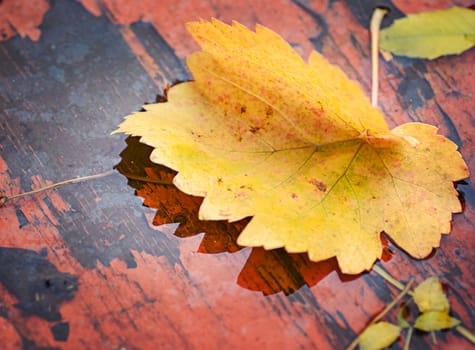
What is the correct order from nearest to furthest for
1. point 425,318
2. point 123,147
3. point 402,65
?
point 425,318 < point 123,147 < point 402,65

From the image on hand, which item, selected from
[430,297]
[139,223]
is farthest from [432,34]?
[139,223]

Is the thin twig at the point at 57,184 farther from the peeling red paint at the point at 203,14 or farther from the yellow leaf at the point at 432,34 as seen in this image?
the yellow leaf at the point at 432,34

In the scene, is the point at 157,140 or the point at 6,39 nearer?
the point at 157,140

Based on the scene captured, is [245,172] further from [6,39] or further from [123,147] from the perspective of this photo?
[6,39]

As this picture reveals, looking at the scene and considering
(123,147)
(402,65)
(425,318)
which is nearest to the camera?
(425,318)

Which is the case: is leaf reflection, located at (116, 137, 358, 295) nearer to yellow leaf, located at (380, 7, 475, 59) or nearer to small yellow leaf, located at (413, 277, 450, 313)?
small yellow leaf, located at (413, 277, 450, 313)

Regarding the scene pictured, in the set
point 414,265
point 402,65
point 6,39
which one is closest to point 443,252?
point 414,265

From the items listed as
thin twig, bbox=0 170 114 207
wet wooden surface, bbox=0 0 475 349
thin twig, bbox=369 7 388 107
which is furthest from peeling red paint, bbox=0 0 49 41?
thin twig, bbox=369 7 388 107

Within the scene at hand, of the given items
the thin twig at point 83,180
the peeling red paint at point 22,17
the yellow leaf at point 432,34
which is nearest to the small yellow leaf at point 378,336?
the thin twig at point 83,180
